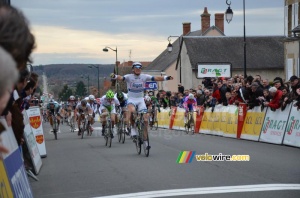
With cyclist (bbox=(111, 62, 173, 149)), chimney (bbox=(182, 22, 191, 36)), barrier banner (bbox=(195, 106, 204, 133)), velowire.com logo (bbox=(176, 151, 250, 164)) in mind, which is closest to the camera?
velowire.com logo (bbox=(176, 151, 250, 164))

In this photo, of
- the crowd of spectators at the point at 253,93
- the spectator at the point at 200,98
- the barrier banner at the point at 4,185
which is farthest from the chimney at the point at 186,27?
the barrier banner at the point at 4,185

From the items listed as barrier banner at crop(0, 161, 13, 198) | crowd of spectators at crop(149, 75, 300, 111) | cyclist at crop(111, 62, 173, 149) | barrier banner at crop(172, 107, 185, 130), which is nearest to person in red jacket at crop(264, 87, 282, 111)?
crowd of spectators at crop(149, 75, 300, 111)

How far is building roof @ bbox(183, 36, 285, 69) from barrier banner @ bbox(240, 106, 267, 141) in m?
51.5

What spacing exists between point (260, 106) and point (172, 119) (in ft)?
46.8

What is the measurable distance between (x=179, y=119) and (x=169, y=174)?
2221 cm

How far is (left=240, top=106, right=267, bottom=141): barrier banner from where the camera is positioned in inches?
852

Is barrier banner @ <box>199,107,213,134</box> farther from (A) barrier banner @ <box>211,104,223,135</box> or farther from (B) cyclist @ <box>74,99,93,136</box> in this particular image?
(B) cyclist @ <box>74,99,93,136</box>

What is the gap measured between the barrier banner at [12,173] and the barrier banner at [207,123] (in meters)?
19.8

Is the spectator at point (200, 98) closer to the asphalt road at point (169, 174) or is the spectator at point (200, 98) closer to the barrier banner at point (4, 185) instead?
the asphalt road at point (169, 174)

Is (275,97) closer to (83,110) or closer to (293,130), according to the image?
(293,130)

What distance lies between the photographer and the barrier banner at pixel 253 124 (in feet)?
71.0

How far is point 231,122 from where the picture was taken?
24.8 metres

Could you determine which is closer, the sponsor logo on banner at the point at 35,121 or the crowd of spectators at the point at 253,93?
the sponsor logo on banner at the point at 35,121

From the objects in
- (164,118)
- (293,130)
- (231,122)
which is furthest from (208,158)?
(164,118)
